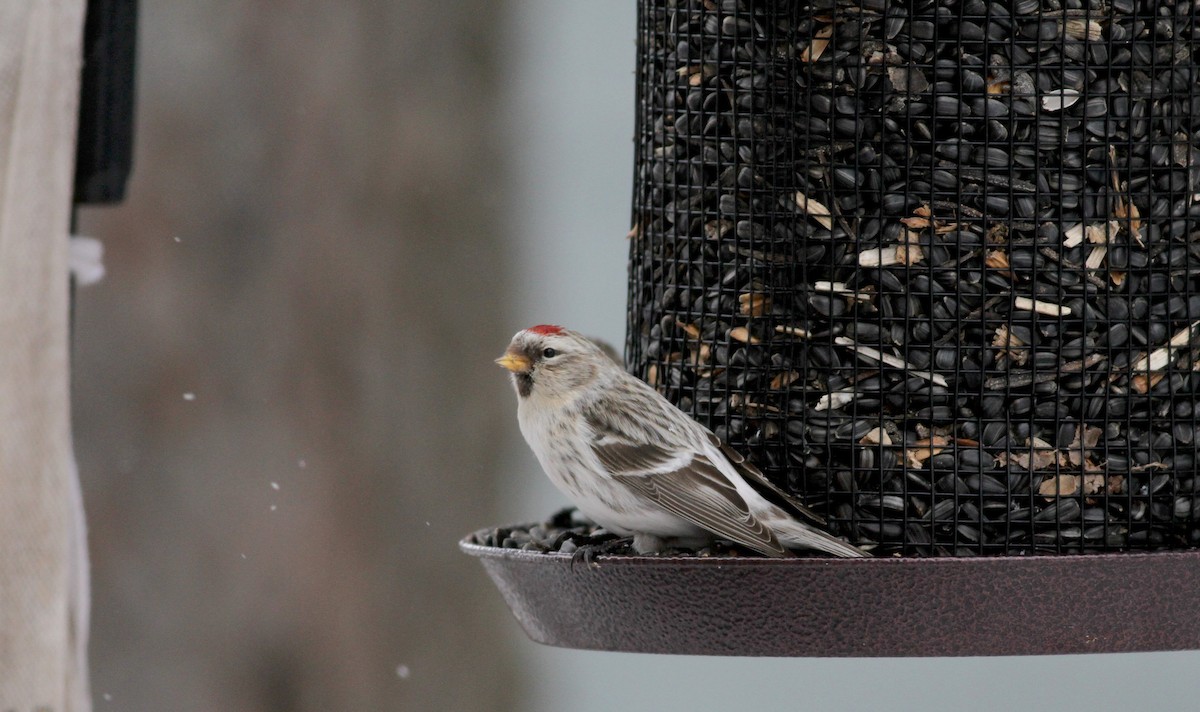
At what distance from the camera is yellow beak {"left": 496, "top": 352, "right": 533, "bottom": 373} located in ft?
12.0

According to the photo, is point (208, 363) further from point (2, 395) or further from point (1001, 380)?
point (1001, 380)

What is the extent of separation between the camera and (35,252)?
3188 mm

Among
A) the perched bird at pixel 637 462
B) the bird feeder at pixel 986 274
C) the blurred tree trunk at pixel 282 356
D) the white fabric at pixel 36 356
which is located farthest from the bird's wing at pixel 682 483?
the blurred tree trunk at pixel 282 356

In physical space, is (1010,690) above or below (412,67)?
below

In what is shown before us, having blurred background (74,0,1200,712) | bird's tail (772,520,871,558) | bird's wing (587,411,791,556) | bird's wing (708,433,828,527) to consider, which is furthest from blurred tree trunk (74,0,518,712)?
bird's tail (772,520,871,558)

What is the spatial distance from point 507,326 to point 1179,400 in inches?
150

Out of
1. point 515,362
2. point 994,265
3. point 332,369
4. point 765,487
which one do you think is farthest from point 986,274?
point 332,369

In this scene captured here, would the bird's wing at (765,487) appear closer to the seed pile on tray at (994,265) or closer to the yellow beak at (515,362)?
the seed pile on tray at (994,265)

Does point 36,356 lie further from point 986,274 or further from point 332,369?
point 332,369

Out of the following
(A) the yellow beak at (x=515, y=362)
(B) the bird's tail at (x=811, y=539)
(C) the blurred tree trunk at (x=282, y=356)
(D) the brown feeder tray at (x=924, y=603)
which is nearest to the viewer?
(D) the brown feeder tray at (x=924, y=603)

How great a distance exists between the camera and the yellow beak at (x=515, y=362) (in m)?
Answer: 3.65

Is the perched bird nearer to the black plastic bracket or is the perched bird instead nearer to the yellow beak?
the yellow beak

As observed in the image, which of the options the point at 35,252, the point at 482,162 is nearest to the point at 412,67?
the point at 482,162

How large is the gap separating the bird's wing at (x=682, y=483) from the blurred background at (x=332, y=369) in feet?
9.72
